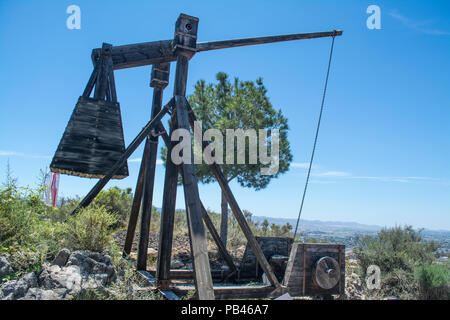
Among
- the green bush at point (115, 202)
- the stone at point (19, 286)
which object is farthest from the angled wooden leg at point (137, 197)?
the green bush at point (115, 202)

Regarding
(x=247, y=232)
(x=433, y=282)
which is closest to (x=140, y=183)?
(x=247, y=232)

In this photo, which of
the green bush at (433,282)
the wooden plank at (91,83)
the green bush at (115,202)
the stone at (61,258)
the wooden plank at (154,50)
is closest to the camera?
the stone at (61,258)

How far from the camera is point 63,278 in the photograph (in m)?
3.75

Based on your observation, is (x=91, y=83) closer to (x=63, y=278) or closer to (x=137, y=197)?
(x=137, y=197)

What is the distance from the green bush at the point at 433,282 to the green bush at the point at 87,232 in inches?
237

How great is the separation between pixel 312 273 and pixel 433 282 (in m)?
3.21

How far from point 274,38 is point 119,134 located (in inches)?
124

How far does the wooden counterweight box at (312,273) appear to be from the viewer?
5.04 m

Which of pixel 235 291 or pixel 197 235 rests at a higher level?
pixel 197 235

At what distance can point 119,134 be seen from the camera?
5.52 meters

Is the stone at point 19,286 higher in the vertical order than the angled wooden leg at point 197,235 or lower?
lower

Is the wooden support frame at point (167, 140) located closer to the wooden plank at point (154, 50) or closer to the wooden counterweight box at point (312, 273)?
the wooden plank at point (154, 50)
